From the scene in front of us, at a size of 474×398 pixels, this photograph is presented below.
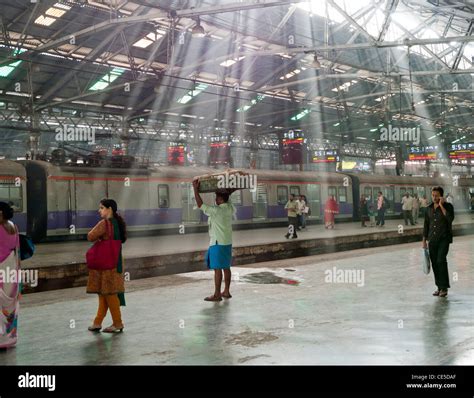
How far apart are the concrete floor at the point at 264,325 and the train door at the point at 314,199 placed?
65.3ft

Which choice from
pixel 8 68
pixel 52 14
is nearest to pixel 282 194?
pixel 8 68

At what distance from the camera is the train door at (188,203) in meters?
24.3

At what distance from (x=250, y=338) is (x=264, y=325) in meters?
0.73

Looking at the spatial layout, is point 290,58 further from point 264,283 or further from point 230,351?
point 230,351

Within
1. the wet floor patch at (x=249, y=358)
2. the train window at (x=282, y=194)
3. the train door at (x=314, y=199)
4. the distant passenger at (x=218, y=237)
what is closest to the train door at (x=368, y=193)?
the train door at (x=314, y=199)

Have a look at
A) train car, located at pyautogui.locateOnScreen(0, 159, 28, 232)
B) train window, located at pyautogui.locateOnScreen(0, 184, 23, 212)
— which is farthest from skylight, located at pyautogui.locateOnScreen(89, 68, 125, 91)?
train window, located at pyautogui.locateOnScreen(0, 184, 23, 212)

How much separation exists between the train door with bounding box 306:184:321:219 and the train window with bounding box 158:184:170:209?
9.79 metres

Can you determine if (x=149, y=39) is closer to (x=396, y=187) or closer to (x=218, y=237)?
(x=218, y=237)

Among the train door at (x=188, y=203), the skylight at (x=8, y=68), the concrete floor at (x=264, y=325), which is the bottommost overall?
the concrete floor at (x=264, y=325)

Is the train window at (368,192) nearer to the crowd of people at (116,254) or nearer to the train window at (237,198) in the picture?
the train window at (237,198)

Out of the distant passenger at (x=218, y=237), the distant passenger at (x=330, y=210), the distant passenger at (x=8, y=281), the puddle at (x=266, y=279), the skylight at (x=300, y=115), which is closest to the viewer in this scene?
the distant passenger at (x=8, y=281)

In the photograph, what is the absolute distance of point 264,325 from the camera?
22.8ft
